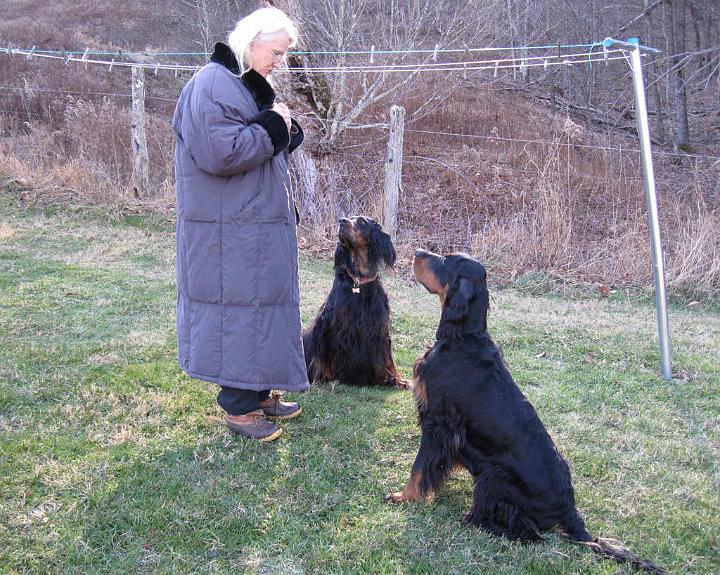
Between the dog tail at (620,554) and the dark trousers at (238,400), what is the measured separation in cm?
163

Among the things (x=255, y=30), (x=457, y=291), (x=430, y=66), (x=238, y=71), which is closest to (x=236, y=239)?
(x=238, y=71)

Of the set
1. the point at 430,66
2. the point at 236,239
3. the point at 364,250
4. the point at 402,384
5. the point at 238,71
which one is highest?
the point at 430,66

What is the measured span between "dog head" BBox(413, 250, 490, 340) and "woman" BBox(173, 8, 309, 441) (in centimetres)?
67

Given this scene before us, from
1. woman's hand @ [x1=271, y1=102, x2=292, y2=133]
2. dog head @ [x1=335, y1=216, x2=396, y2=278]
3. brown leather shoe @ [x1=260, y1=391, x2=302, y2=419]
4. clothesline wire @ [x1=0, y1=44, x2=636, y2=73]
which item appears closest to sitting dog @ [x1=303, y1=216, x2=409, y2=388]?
dog head @ [x1=335, y1=216, x2=396, y2=278]

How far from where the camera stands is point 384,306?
13.5 feet

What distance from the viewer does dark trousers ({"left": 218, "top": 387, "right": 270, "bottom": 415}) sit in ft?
10.2

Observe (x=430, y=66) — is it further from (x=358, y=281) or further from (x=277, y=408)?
(x=277, y=408)

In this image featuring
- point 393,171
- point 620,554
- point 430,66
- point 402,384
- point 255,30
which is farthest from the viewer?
point 393,171

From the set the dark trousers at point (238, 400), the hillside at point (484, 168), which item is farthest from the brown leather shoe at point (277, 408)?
the hillside at point (484, 168)

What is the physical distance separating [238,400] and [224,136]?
130cm

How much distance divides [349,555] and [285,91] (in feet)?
27.3

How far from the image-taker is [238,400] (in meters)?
3.13

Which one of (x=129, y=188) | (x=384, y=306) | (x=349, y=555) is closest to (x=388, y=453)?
(x=349, y=555)

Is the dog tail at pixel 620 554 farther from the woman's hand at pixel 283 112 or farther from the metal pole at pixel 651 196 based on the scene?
the metal pole at pixel 651 196
